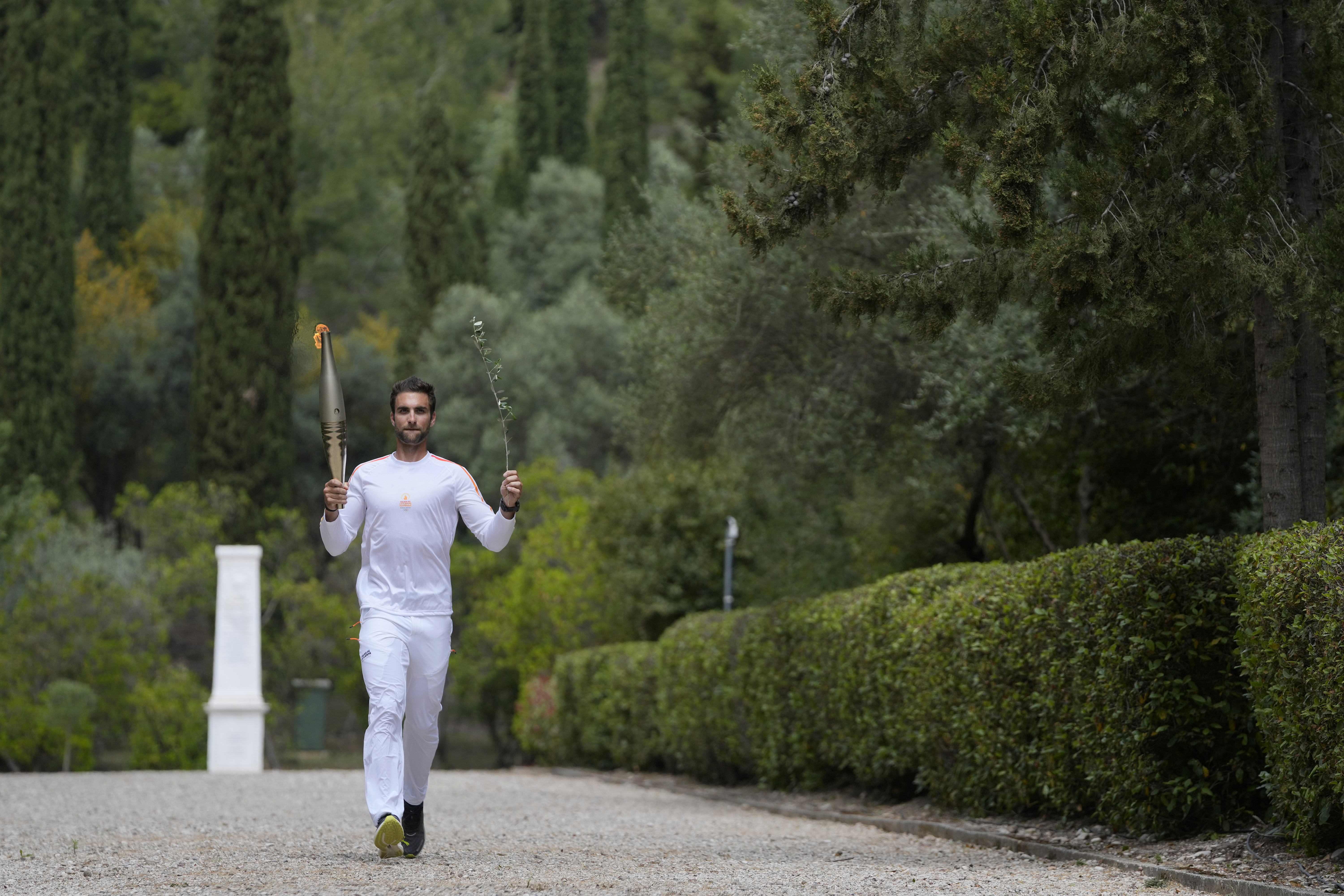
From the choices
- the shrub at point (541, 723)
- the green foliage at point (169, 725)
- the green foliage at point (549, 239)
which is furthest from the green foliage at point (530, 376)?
the green foliage at point (169, 725)

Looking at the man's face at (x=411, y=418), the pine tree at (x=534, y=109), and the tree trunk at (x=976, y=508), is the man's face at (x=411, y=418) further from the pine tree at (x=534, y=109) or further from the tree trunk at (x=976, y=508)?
the pine tree at (x=534, y=109)

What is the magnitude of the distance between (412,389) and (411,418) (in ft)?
0.48

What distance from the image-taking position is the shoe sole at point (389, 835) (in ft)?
21.4

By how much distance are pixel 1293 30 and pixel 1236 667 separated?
305 cm

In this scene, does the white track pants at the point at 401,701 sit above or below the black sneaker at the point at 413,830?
above

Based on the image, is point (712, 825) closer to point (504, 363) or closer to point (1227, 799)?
point (1227, 799)

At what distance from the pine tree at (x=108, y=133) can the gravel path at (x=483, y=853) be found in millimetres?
30426

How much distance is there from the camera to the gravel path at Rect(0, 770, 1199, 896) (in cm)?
600

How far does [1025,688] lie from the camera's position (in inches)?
349

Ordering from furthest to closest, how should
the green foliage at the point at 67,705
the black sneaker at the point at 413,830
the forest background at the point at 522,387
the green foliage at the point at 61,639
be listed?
1. the green foliage at the point at 61,639
2. the green foliage at the point at 67,705
3. the forest background at the point at 522,387
4. the black sneaker at the point at 413,830

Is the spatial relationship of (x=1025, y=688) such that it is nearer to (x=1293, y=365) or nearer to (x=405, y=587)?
(x=1293, y=365)

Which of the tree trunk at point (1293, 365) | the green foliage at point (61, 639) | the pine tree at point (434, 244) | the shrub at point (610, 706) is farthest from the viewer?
the pine tree at point (434, 244)

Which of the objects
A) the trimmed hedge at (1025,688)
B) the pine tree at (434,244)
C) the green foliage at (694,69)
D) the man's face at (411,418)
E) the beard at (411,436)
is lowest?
the trimmed hedge at (1025,688)

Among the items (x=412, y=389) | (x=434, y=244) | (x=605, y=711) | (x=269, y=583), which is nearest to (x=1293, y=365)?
(x=412, y=389)
